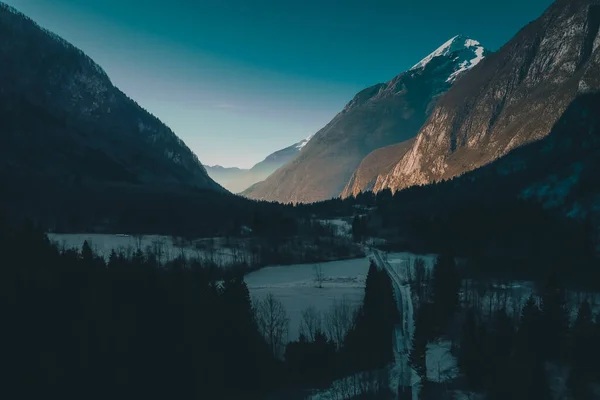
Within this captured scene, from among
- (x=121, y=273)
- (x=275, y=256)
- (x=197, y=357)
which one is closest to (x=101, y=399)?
(x=197, y=357)

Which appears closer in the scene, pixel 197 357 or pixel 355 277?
pixel 197 357

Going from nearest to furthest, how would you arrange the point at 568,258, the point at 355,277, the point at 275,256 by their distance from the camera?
the point at 568,258
the point at 355,277
the point at 275,256

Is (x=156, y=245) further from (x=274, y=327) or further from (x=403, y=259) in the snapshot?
(x=274, y=327)

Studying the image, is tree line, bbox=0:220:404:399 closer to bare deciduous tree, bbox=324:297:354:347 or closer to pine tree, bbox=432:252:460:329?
bare deciduous tree, bbox=324:297:354:347

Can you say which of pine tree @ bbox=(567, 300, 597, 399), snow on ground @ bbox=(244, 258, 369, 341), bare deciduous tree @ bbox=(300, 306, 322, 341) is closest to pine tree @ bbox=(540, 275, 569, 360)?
→ pine tree @ bbox=(567, 300, 597, 399)

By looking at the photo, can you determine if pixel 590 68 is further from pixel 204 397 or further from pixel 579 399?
pixel 204 397
